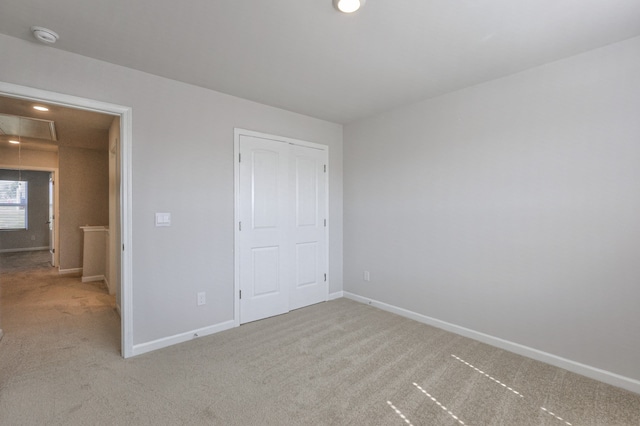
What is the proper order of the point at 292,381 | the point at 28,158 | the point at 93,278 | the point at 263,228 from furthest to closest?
the point at 28,158
the point at 93,278
the point at 263,228
the point at 292,381

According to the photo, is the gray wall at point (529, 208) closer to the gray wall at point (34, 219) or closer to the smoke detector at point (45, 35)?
the smoke detector at point (45, 35)

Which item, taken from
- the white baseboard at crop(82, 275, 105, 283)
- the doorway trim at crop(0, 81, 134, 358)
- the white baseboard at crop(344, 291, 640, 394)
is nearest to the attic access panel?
the doorway trim at crop(0, 81, 134, 358)

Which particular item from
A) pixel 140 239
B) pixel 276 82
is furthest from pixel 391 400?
pixel 276 82

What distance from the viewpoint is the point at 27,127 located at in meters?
4.16

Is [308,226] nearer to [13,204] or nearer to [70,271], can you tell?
[70,271]

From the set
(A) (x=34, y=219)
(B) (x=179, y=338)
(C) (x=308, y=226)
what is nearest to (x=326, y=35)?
(C) (x=308, y=226)

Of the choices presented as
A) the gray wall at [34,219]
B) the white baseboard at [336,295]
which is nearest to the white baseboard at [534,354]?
the white baseboard at [336,295]

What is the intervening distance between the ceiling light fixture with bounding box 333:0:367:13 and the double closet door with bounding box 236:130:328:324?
1.87 m

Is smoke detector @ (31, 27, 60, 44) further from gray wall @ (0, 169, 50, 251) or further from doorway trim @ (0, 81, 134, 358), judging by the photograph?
gray wall @ (0, 169, 50, 251)

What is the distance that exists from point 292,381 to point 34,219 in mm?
7673

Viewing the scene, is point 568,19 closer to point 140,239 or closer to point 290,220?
point 290,220

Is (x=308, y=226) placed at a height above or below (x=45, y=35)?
below

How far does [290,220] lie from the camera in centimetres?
382

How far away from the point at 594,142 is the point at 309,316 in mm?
3163
